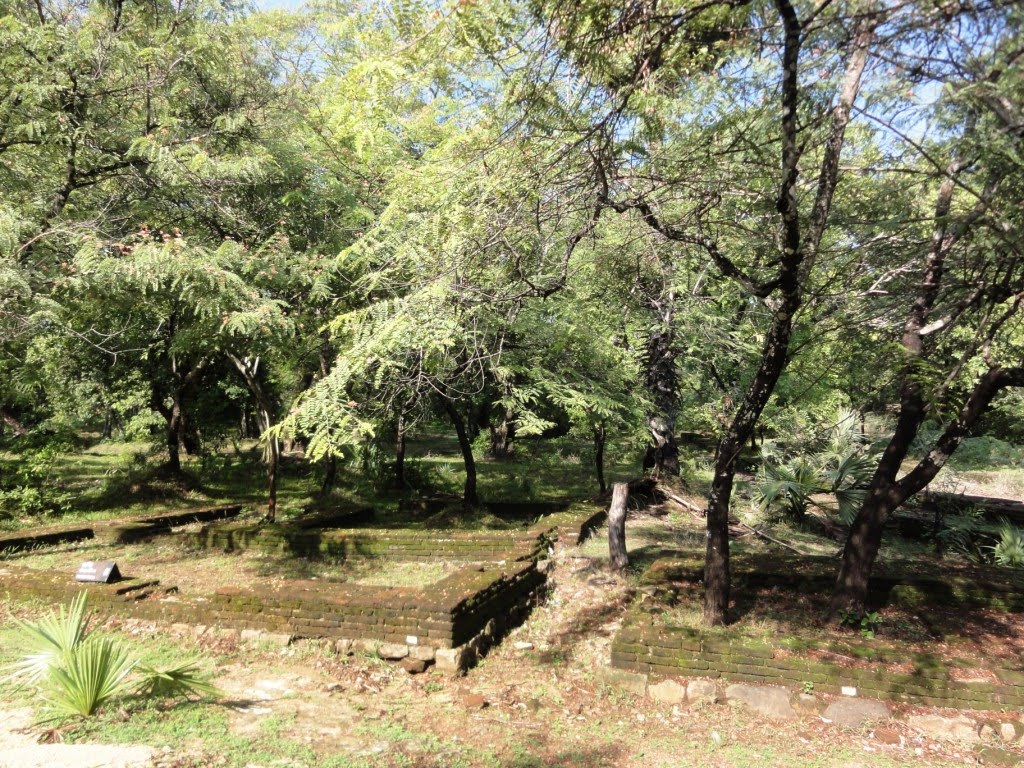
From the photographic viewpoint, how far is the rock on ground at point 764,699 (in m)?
5.55

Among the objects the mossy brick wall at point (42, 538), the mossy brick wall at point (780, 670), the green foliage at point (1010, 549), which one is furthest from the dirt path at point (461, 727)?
the green foliage at point (1010, 549)

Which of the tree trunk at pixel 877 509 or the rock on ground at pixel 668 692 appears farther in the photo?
the tree trunk at pixel 877 509

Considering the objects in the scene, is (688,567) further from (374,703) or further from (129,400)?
(129,400)

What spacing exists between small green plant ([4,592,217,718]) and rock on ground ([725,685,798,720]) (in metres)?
4.21

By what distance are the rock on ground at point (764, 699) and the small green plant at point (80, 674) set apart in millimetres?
4209

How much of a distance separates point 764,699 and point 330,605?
415cm

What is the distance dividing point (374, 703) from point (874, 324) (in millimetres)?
6038

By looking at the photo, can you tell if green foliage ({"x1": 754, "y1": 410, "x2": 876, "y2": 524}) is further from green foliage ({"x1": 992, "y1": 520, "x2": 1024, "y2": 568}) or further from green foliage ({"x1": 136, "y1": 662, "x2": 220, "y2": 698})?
green foliage ({"x1": 136, "y1": 662, "x2": 220, "y2": 698})

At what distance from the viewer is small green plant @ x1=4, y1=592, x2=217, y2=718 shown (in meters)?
4.54

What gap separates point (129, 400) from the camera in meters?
17.4

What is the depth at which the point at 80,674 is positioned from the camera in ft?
14.9

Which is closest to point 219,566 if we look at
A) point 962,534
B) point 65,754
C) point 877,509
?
point 65,754

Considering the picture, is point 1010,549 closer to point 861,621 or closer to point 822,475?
point 822,475

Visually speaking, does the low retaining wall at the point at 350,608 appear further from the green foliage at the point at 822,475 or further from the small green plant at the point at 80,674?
the green foliage at the point at 822,475
